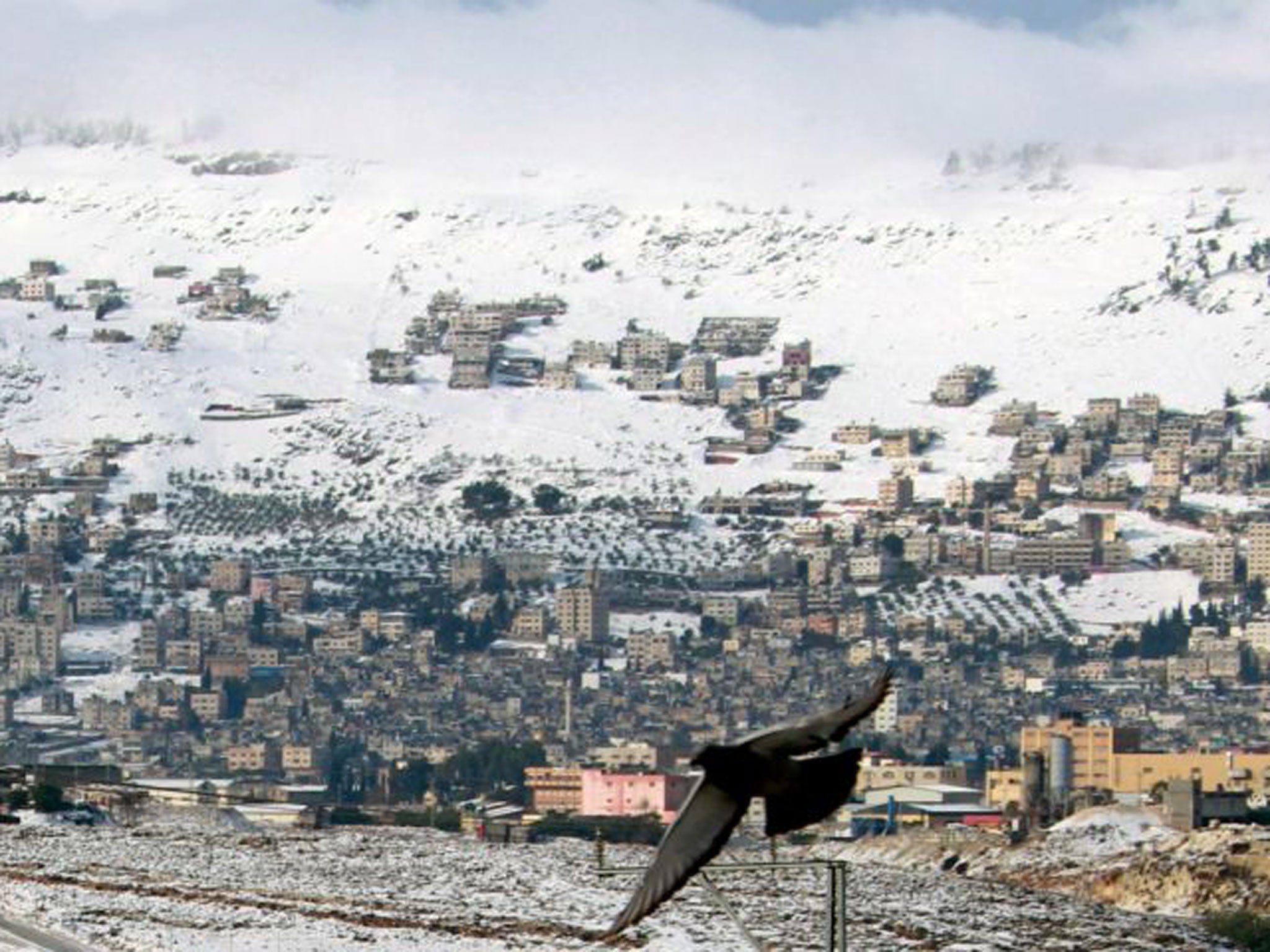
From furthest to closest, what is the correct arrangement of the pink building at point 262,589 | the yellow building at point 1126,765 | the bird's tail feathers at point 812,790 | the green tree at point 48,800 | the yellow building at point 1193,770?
the pink building at point 262,589 → the yellow building at point 1193,770 → the yellow building at point 1126,765 → the green tree at point 48,800 → the bird's tail feathers at point 812,790

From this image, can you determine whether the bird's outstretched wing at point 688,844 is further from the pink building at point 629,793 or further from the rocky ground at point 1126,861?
the pink building at point 629,793

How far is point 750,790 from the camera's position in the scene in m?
20.3

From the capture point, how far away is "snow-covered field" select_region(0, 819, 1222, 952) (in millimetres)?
38875

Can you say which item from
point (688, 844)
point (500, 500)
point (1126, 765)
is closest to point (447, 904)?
point (688, 844)

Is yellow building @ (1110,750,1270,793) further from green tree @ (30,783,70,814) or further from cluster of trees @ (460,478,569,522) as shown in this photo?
cluster of trees @ (460,478,569,522)

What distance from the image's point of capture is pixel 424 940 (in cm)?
3884

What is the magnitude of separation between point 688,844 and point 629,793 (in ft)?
290

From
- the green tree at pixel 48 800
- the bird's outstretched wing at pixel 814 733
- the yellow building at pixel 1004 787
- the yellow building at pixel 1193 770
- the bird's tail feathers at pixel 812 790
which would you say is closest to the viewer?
the bird's outstretched wing at pixel 814 733

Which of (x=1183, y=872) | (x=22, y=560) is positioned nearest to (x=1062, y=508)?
(x=22, y=560)

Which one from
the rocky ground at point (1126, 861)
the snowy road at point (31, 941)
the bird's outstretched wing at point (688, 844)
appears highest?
the bird's outstretched wing at point (688, 844)

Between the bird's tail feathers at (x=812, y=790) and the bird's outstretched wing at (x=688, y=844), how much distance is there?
157 mm

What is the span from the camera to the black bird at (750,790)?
20141mm

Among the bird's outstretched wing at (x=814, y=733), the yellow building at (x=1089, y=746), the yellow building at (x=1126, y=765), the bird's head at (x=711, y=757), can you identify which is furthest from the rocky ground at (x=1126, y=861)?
the yellow building at (x=1089, y=746)

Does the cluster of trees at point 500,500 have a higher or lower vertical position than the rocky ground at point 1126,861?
higher
